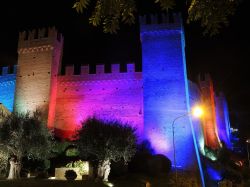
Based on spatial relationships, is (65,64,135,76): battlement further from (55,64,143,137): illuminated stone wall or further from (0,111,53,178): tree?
(0,111,53,178): tree

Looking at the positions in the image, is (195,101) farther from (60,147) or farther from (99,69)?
(60,147)

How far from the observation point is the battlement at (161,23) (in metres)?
27.0

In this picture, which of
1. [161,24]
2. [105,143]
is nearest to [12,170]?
[105,143]

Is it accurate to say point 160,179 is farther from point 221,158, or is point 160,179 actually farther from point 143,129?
point 221,158

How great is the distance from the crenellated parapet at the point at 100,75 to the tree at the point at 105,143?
604 centimetres

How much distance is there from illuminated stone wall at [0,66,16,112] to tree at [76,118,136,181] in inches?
374

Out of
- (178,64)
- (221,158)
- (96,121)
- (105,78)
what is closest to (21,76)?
(105,78)

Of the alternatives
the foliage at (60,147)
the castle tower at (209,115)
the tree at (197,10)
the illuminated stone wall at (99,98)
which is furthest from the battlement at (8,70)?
the tree at (197,10)

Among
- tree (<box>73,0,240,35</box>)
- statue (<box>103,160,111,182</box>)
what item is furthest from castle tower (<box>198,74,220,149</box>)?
tree (<box>73,0,240,35</box>)

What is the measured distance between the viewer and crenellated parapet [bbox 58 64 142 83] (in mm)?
27281

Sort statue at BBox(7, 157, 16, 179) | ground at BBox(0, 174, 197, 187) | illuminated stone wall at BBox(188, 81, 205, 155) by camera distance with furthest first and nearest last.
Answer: illuminated stone wall at BBox(188, 81, 205, 155) → statue at BBox(7, 157, 16, 179) → ground at BBox(0, 174, 197, 187)

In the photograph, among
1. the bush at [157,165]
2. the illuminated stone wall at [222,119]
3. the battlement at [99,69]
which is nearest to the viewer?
the bush at [157,165]

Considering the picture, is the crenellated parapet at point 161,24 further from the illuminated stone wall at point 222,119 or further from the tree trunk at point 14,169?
the illuminated stone wall at point 222,119

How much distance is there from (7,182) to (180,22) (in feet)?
57.9
